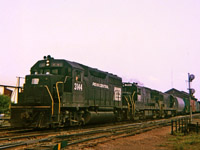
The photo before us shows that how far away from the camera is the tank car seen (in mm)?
11453

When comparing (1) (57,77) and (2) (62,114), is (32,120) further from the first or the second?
(1) (57,77)

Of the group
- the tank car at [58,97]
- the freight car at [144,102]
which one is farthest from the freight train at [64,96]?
the freight car at [144,102]

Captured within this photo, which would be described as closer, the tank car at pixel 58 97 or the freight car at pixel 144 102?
the tank car at pixel 58 97

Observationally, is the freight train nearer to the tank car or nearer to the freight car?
the tank car

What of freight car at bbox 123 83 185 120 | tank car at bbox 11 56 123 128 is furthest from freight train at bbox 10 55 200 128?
freight car at bbox 123 83 185 120

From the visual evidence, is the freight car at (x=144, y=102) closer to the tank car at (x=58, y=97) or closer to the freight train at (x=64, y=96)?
the freight train at (x=64, y=96)

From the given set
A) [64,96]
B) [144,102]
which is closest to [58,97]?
[64,96]

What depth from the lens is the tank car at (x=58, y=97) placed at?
37.6ft

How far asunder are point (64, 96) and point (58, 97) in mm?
505

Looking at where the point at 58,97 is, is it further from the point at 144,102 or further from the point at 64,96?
the point at 144,102

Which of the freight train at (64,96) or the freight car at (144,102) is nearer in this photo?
the freight train at (64,96)

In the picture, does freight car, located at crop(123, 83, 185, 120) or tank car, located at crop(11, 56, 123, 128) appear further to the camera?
freight car, located at crop(123, 83, 185, 120)

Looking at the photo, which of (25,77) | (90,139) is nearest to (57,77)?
(25,77)

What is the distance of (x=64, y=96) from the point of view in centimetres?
1213
